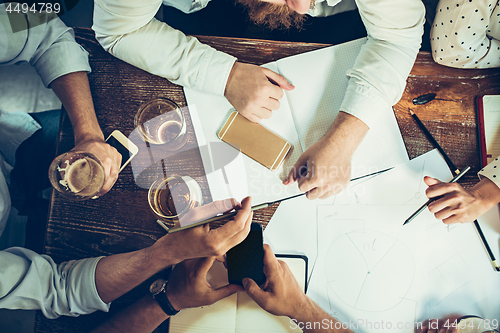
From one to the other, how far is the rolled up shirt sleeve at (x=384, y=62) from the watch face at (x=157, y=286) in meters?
0.72

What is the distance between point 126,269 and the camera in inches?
27.2

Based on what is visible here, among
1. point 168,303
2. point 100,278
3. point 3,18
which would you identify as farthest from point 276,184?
point 3,18

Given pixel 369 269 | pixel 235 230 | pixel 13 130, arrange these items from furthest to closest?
pixel 13 130
pixel 369 269
pixel 235 230

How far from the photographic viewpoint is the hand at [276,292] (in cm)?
68

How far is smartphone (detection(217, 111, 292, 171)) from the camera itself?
739mm

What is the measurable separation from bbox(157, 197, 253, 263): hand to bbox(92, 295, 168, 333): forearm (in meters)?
0.14

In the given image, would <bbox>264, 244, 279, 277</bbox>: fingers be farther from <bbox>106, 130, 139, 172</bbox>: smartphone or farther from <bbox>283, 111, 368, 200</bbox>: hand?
<bbox>106, 130, 139, 172</bbox>: smartphone

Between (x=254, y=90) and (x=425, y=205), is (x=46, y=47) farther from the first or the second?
(x=425, y=205)

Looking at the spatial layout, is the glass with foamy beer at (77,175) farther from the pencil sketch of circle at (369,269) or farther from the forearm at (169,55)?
the pencil sketch of circle at (369,269)

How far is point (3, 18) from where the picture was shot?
2.24ft

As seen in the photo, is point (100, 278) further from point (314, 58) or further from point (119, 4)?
point (314, 58)

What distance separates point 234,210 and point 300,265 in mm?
254

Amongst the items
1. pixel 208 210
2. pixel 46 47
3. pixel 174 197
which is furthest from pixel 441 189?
Answer: pixel 46 47

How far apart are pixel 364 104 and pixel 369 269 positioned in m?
0.47
